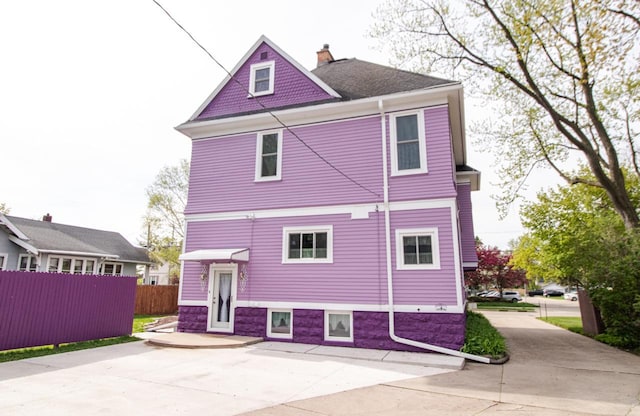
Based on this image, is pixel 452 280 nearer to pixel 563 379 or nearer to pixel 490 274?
pixel 563 379

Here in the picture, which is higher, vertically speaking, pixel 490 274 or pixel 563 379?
pixel 490 274

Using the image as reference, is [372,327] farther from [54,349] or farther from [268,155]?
[54,349]

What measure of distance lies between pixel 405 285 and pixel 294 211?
149 inches

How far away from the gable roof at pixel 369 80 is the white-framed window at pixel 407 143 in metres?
0.79

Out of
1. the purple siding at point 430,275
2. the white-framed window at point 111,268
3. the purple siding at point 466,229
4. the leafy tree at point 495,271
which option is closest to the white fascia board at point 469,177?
the purple siding at point 466,229

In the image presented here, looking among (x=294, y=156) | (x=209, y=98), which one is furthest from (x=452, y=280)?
(x=209, y=98)

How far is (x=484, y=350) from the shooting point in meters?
8.29

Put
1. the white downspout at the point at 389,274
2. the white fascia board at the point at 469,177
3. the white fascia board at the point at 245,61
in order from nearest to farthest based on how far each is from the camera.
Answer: the white downspout at the point at 389,274
the white fascia board at the point at 245,61
the white fascia board at the point at 469,177

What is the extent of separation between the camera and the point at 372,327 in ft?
30.0

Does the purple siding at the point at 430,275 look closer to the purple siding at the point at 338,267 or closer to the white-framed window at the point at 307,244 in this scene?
the purple siding at the point at 338,267

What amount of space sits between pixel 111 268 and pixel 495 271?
3497 centimetres

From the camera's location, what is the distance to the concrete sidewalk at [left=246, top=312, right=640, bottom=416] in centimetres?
482

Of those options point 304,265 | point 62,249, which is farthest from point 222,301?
point 62,249

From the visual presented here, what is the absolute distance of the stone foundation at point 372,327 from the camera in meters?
8.55
